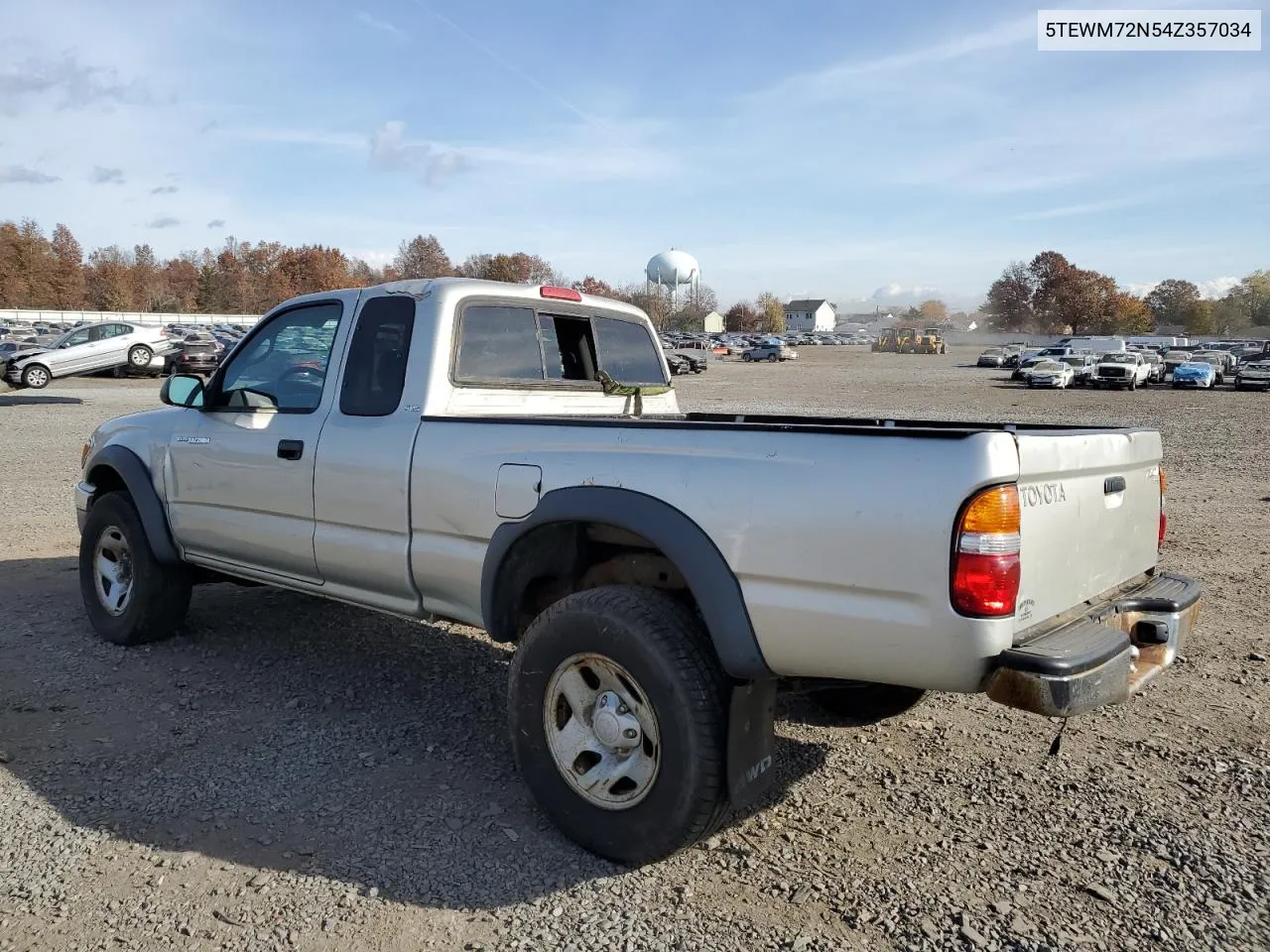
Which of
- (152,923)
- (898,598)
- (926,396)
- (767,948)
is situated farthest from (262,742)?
(926,396)

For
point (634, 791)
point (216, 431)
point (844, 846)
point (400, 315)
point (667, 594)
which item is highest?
point (400, 315)

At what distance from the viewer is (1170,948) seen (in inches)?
107

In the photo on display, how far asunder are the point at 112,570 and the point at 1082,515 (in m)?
5.04

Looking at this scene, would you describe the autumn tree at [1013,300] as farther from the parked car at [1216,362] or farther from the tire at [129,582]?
the tire at [129,582]

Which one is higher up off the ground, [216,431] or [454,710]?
[216,431]

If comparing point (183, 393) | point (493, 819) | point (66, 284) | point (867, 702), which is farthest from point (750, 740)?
point (66, 284)

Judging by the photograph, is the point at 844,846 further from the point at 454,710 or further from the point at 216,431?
the point at 216,431

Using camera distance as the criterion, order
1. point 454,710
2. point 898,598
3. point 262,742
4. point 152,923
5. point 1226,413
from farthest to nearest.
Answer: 1. point 1226,413
2. point 454,710
3. point 262,742
4. point 152,923
5. point 898,598

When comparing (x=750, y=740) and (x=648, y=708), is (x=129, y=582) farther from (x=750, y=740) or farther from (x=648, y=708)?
(x=750, y=740)

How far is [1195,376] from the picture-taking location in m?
37.3

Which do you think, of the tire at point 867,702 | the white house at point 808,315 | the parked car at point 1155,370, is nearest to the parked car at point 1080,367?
the parked car at point 1155,370

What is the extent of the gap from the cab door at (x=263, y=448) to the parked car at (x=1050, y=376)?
38.0m

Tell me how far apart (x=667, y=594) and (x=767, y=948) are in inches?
43.9

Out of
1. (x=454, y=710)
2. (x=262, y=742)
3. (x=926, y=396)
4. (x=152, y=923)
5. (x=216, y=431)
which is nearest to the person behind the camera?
(x=152, y=923)
